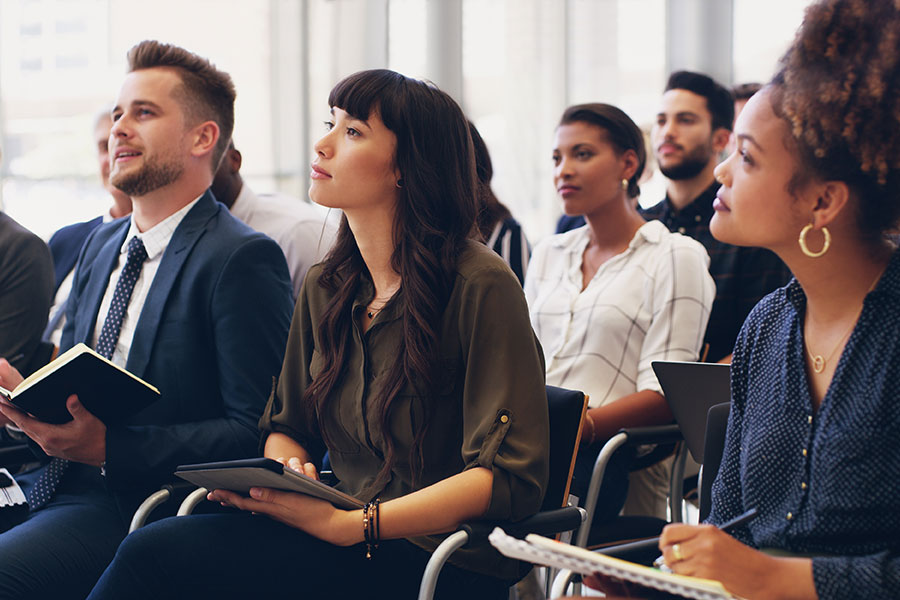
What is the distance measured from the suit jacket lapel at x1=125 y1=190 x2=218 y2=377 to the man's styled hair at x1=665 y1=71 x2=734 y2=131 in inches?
89.1

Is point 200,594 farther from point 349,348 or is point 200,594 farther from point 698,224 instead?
point 698,224

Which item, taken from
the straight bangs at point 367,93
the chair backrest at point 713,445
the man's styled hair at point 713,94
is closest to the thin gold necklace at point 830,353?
the chair backrest at point 713,445

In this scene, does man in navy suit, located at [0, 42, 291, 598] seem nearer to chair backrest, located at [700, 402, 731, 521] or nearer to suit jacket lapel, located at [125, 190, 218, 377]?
suit jacket lapel, located at [125, 190, 218, 377]

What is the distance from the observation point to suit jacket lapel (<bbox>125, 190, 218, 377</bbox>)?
86.0 inches

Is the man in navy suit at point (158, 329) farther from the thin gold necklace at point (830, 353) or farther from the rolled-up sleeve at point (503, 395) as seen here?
the thin gold necklace at point (830, 353)

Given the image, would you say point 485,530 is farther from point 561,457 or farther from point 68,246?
point 68,246

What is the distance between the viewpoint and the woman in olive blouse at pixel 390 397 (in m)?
1.63

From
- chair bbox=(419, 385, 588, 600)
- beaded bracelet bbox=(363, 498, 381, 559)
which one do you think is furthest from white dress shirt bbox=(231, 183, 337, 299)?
beaded bracelet bbox=(363, 498, 381, 559)

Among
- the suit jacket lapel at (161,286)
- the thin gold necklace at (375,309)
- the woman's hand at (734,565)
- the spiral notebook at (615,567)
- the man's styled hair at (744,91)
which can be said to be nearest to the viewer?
the spiral notebook at (615,567)

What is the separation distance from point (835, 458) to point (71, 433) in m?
1.51

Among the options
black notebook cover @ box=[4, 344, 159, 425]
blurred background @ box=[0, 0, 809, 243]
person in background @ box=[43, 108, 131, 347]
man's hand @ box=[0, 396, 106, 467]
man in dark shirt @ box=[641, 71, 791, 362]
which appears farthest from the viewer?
blurred background @ box=[0, 0, 809, 243]

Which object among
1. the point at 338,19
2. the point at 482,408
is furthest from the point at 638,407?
the point at 338,19

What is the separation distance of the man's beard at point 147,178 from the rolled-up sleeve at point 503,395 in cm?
107

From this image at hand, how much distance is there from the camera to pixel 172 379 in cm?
216
